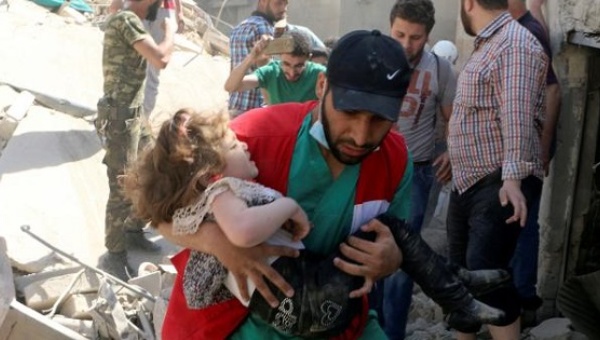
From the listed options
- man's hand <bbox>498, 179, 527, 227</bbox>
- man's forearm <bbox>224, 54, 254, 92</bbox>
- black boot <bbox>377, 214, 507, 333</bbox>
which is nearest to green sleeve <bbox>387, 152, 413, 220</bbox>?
black boot <bbox>377, 214, 507, 333</bbox>

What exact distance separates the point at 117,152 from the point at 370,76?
4.01 m

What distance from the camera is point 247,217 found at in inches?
101

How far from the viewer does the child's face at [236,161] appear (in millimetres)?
2656

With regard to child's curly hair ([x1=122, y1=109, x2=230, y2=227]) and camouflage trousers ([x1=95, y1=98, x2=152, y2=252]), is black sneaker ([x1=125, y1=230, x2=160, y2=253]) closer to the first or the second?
camouflage trousers ([x1=95, y1=98, x2=152, y2=252])

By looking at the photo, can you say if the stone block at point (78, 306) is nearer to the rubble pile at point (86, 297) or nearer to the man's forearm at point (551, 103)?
the rubble pile at point (86, 297)

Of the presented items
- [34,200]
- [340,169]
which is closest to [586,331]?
[340,169]

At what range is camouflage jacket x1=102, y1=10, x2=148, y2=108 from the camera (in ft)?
20.4

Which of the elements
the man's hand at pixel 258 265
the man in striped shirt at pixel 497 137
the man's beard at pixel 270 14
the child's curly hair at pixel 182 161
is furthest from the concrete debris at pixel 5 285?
the man's hand at pixel 258 265

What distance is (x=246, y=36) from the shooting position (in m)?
6.27

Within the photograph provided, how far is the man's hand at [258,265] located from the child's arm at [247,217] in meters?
0.05

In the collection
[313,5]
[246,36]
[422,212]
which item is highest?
[246,36]

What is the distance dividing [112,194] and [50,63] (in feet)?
13.8

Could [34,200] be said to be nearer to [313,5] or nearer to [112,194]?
[112,194]

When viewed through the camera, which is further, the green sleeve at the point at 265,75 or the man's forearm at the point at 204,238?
the green sleeve at the point at 265,75
